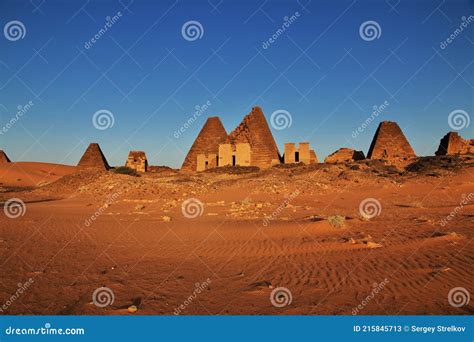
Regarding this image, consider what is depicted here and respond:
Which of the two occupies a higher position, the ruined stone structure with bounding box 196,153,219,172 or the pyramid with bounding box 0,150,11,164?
the ruined stone structure with bounding box 196,153,219,172

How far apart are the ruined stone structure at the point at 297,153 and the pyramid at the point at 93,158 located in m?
21.4

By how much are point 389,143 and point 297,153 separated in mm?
9333

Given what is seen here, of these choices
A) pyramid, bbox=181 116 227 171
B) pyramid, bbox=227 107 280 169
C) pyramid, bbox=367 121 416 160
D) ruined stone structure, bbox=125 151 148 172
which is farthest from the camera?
pyramid, bbox=181 116 227 171

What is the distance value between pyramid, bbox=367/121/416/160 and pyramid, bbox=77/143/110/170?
30359 mm

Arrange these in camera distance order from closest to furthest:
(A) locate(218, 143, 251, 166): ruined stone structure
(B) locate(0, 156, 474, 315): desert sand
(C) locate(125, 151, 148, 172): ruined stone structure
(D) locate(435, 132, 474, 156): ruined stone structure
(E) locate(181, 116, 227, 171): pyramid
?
(B) locate(0, 156, 474, 315): desert sand
(D) locate(435, 132, 474, 156): ruined stone structure
(A) locate(218, 143, 251, 166): ruined stone structure
(C) locate(125, 151, 148, 172): ruined stone structure
(E) locate(181, 116, 227, 171): pyramid

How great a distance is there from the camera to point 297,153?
119 ft

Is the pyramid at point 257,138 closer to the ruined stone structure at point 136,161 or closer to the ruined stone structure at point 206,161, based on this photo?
the ruined stone structure at point 206,161

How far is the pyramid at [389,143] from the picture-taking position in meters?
35.5

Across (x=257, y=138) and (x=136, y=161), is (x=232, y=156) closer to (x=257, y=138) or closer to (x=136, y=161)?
(x=257, y=138)

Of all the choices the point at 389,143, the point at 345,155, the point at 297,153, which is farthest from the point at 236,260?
the point at 345,155

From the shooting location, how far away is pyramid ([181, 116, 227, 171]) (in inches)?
1638

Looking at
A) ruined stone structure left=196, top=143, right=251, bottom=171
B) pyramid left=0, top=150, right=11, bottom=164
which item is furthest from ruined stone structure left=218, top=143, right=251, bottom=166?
pyramid left=0, top=150, right=11, bottom=164

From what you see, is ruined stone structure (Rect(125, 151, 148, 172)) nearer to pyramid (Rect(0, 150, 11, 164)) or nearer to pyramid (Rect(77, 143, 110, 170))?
pyramid (Rect(77, 143, 110, 170))

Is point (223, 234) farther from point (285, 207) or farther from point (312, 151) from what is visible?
point (312, 151)
